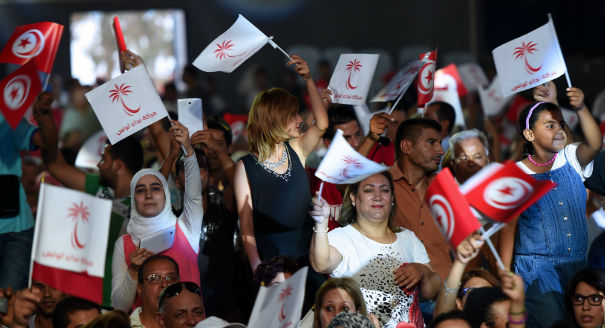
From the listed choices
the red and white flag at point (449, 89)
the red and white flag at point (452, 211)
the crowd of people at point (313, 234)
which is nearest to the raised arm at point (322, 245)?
the crowd of people at point (313, 234)

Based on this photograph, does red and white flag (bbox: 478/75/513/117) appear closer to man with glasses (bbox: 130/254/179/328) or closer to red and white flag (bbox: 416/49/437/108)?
red and white flag (bbox: 416/49/437/108)

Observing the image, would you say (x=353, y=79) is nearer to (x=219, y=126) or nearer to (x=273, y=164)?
(x=219, y=126)

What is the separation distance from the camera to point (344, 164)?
554cm

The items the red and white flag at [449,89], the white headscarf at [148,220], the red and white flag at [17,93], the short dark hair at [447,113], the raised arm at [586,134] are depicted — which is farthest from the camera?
the red and white flag at [449,89]

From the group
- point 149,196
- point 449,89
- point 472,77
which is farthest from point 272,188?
point 472,77

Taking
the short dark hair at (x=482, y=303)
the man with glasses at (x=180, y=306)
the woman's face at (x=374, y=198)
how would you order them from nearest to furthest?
the short dark hair at (x=482, y=303), the man with glasses at (x=180, y=306), the woman's face at (x=374, y=198)

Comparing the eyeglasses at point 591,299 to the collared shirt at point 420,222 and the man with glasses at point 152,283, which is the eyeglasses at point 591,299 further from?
the man with glasses at point 152,283

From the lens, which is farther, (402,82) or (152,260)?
(402,82)

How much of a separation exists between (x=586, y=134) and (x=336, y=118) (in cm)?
221

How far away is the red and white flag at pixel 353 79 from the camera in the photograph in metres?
7.97

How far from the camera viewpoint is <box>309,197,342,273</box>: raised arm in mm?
5480

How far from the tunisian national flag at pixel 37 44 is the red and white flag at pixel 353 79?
6.61 ft

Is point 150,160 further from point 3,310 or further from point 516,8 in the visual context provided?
point 516,8

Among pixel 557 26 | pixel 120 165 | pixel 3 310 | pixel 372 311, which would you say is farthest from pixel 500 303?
pixel 557 26
